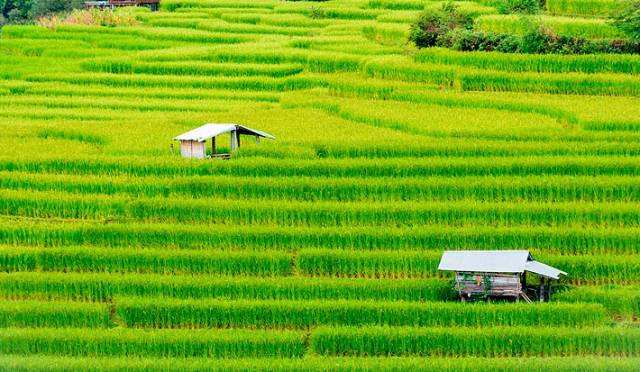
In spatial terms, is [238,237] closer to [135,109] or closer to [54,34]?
[135,109]

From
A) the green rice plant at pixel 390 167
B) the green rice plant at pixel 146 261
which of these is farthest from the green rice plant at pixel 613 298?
the green rice plant at pixel 390 167

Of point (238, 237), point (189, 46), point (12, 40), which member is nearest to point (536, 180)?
point (238, 237)

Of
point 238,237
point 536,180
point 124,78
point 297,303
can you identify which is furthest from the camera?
point 124,78

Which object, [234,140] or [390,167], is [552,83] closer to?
[390,167]

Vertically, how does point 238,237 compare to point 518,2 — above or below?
below

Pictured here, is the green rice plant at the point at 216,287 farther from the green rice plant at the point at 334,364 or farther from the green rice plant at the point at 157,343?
the green rice plant at the point at 334,364

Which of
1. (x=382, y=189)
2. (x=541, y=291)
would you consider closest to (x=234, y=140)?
(x=382, y=189)

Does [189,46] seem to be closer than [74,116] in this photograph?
No

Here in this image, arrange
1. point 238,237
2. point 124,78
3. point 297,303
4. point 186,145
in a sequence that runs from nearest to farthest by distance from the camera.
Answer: point 297,303
point 238,237
point 186,145
point 124,78
